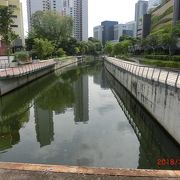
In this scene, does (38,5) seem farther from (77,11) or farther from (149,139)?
(149,139)

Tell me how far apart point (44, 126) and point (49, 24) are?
213 ft

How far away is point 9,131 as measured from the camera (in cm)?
1532

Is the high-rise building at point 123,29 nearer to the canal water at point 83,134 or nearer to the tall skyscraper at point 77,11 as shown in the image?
the tall skyscraper at point 77,11

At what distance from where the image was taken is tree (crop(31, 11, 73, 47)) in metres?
75.1

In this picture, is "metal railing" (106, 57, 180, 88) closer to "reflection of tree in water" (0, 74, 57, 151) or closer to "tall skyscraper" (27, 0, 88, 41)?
"reflection of tree in water" (0, 74, 57, 151)

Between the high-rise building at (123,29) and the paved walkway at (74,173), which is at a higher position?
the high-rise building at (123,29)

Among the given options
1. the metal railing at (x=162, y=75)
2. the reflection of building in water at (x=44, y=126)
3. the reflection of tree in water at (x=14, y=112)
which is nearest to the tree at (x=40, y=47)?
the reflection of tree in water at (x=14, y=112)

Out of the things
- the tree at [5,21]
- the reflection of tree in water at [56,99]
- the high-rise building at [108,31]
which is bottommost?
the reflection of tree in water at [56,99]

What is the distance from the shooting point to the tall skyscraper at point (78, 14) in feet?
491

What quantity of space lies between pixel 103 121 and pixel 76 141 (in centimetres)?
436

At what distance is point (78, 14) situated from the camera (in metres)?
153

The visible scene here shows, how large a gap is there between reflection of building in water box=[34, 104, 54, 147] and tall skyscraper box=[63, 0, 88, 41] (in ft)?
438

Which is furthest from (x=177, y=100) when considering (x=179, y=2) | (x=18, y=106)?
(x=179, y=2)

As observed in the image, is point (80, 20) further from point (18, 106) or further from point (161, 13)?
point (18, 106)
